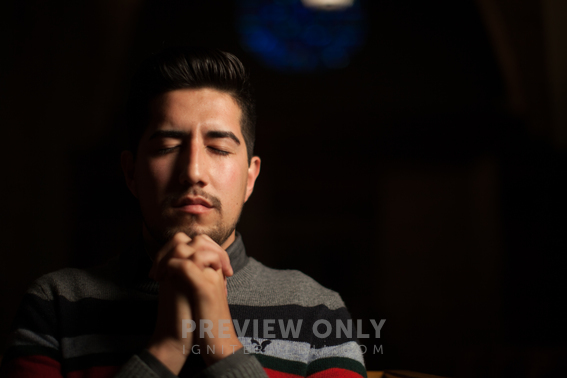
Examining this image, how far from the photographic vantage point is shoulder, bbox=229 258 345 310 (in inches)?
40.8

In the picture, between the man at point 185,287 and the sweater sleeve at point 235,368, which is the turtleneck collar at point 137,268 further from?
the sweater sleeve at point 235,368

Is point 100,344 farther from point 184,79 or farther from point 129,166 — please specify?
point 184,79

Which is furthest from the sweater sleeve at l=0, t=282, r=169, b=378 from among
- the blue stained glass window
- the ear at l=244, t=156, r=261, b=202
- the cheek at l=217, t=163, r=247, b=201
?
the blue stained glass window

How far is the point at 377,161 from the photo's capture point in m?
3.90

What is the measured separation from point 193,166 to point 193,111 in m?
0.15

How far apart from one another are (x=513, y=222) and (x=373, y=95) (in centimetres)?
155

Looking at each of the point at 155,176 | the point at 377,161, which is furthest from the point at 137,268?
the point at 377,161

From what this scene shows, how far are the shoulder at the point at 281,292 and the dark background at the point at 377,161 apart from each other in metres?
1.64

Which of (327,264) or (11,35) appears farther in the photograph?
(327,264)

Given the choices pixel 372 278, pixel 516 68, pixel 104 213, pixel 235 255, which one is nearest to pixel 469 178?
pixel 516 68

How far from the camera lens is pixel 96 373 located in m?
0.89

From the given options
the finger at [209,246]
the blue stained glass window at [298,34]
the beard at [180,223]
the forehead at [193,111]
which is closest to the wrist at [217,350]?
the finger at [209,246]

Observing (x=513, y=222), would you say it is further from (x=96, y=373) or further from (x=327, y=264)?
(x=96, y=373)

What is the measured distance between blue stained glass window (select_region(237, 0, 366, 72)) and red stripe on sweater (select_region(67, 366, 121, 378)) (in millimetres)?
3570
